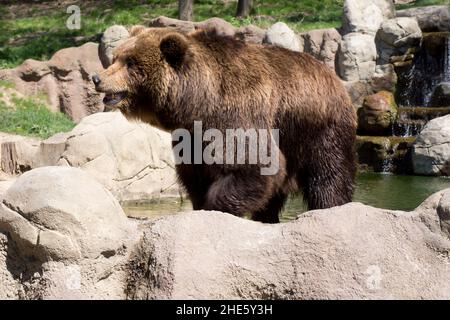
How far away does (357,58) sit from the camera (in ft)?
57.9

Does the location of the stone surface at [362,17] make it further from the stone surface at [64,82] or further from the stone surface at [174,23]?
the stone surface at [64,82]

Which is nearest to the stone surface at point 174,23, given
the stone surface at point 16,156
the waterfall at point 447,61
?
the waterfall at point 447,61

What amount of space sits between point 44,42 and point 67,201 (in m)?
16.8

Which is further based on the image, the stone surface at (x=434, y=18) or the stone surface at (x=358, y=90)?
the stone surface at (x=434, y=18)

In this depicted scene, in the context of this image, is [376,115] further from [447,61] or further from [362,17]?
[362,17]

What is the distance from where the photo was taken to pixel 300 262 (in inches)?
167

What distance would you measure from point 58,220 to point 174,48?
204 cm

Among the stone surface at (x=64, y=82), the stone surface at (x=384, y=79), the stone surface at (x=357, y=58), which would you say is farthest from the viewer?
the stone surface at (x=357, y=58)

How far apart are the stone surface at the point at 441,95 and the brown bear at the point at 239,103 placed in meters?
11.1

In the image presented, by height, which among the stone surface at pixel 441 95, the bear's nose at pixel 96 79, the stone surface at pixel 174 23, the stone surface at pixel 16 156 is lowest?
the stone surface at pixel 441 95

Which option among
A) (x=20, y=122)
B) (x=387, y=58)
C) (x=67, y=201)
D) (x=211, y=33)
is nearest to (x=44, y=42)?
(x=20, y=122)

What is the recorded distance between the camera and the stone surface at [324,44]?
1825 centimetres

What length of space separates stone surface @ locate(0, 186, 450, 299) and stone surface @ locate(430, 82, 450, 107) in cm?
1318

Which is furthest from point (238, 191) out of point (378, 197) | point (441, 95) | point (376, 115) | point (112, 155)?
point (441, 95)
